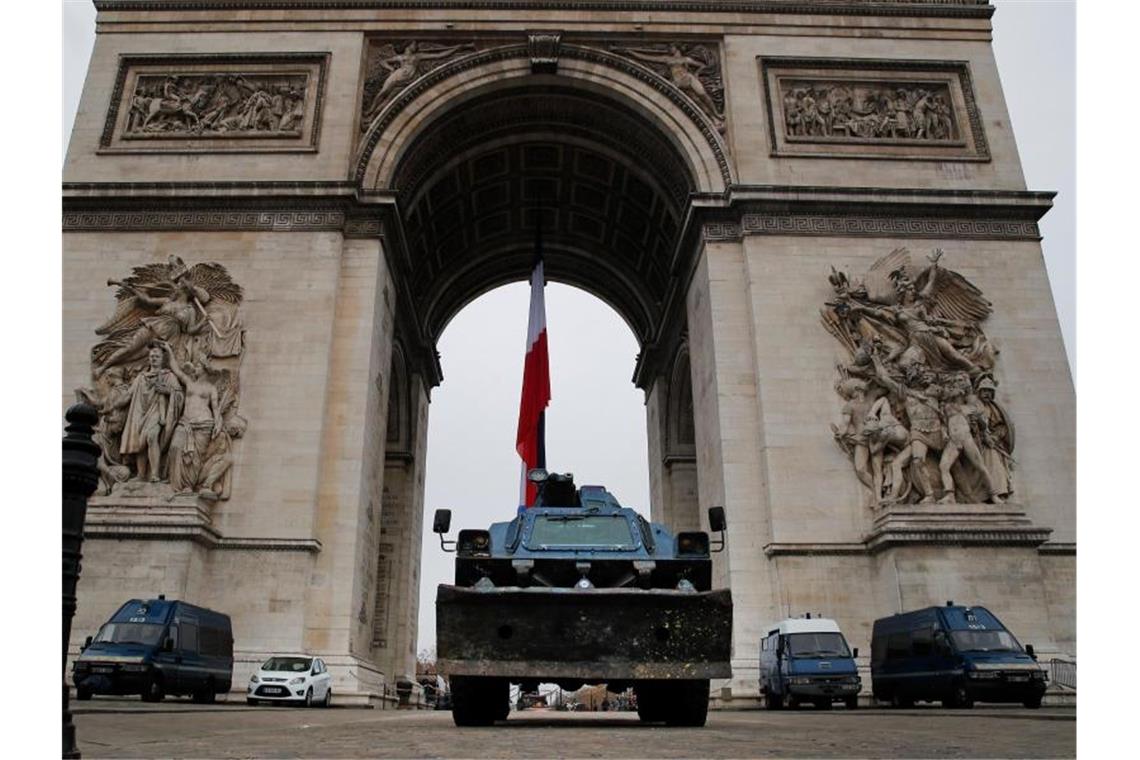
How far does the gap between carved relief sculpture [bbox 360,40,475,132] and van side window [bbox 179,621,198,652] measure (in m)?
12.6

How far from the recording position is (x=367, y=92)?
858 inches

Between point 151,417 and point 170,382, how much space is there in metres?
0.80

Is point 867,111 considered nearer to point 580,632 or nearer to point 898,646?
point 898,646

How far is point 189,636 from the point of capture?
14.7 metres

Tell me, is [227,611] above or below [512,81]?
below

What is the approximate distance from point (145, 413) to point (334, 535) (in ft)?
14.7

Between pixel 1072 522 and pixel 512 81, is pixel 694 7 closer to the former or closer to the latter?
pixel 512 81

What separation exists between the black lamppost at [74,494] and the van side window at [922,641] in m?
13.4

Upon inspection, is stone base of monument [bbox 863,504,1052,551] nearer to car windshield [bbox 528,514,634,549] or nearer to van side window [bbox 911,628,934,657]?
van side window [bbox 911,628,934,657]

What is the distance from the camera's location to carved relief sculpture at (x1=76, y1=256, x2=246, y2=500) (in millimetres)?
17312

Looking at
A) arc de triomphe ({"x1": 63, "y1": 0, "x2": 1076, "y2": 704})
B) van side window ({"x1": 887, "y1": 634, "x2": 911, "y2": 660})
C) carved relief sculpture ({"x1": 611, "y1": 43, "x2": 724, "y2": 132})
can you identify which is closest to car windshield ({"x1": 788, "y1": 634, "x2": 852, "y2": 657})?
van side window ({"x1": 887, "y1": 634, "x2": 911, "y2": 660})

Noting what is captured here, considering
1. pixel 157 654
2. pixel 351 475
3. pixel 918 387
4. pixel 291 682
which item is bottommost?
pixel 291 682

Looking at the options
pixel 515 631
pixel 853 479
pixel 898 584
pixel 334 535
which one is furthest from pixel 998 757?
pixel 334 535

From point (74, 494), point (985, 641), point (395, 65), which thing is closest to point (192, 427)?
point (395, 65)
